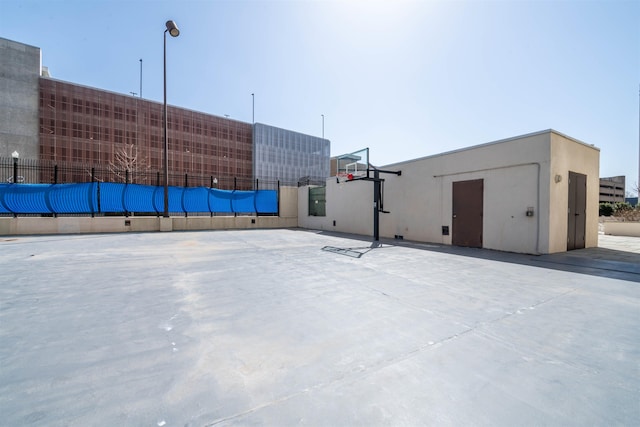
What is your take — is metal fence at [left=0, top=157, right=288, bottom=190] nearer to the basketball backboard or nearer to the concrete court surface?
the basketball backboard

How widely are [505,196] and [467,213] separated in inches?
54.2

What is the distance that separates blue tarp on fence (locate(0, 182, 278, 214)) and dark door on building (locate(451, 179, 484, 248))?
1174 centimetres

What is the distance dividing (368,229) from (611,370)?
12.0 meters

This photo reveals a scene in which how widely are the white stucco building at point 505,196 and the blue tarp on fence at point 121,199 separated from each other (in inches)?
364

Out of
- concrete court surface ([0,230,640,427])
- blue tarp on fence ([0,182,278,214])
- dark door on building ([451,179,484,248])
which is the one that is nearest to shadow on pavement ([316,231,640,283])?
concrete court surface ([0,230,640,427])

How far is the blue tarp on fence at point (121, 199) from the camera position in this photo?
1286 centimetres

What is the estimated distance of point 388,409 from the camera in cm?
176

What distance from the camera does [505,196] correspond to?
29.6 ft

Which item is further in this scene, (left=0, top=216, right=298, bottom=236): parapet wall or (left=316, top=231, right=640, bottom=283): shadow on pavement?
(left=0, top=216, right=298, bottom=236): parapet wall

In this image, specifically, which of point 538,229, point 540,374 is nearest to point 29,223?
point 540,374

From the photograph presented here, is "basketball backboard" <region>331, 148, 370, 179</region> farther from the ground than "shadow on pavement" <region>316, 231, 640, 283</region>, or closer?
farther from the ground

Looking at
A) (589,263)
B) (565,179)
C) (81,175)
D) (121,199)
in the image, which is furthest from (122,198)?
(81,175)

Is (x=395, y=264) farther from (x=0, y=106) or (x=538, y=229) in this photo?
(x=0, y=106)

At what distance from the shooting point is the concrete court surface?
175 centimetres
